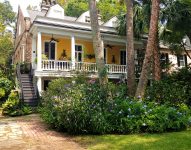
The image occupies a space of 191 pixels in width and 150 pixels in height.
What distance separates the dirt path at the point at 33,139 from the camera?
8.24 m

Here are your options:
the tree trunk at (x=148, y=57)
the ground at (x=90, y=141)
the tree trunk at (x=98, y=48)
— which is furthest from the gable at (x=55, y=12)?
the ground at (x=90, y=141)

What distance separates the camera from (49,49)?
2275cm

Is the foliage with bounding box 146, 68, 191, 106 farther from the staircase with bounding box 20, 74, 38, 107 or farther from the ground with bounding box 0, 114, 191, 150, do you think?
the staircase with bounding box 20, 74, 38, 107

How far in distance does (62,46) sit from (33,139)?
594 inches

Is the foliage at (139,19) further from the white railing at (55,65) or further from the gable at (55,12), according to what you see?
the gable at (55,12)

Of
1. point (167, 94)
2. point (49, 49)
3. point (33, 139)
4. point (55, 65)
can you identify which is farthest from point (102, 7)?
point (33, 139)

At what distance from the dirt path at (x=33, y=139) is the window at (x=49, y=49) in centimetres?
1133

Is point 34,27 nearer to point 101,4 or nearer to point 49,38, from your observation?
point 49,38

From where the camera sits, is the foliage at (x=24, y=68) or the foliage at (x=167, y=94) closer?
the foliage at (x=167, y=94)

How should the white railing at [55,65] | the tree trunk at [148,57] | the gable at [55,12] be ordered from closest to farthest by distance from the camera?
1. the tree trunk at [148,57]
2. the white railing at [55,65]
3. the gable at [55,12]

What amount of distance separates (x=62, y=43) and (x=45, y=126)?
505 inches

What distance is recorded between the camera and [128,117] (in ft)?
34.1

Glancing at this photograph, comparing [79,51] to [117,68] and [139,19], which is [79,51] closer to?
[117,68]

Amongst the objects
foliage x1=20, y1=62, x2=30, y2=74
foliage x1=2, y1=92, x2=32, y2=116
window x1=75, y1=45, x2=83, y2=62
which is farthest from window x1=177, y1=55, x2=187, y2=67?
foliage x1=2, y1=92, x2=32, y2=116
